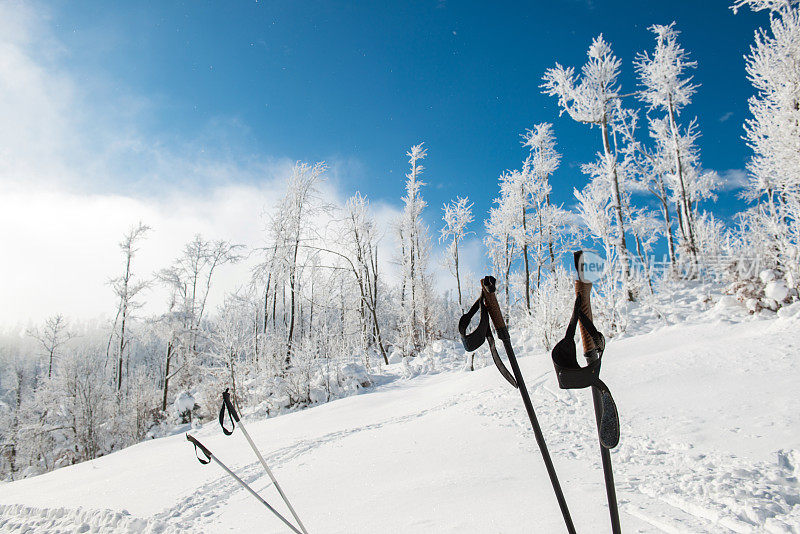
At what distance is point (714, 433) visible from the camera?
364cm

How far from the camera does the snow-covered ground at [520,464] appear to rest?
249 cm

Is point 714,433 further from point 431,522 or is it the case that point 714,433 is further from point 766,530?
point 431,522

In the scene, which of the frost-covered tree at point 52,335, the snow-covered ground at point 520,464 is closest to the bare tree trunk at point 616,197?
the snow-covered ground at point 520,464

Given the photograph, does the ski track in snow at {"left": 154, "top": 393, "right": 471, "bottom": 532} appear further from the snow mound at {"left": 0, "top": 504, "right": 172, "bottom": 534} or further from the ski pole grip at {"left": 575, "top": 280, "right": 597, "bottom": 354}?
the ski pole grip at {"left": 575, "top": 280, "right": 597, "bottom": 354}

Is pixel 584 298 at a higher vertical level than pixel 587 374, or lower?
higher

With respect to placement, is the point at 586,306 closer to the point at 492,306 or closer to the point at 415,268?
the point at 492,306

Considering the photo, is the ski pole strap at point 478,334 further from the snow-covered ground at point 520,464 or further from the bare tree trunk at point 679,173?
the bare tree trunk at point 679,173

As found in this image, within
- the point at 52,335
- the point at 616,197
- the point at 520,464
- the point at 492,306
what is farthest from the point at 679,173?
the point at 52,335

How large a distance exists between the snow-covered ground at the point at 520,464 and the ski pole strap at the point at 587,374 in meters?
1.97

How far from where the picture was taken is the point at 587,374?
0.56 meters

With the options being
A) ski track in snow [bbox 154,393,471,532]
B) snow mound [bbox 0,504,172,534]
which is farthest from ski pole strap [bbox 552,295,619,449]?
snow mound [bbox 0,504,172,534]

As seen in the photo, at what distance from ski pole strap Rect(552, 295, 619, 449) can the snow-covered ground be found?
1.97 meters

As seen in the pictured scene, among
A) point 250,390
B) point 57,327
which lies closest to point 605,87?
point 250,390

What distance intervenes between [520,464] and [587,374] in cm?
360
